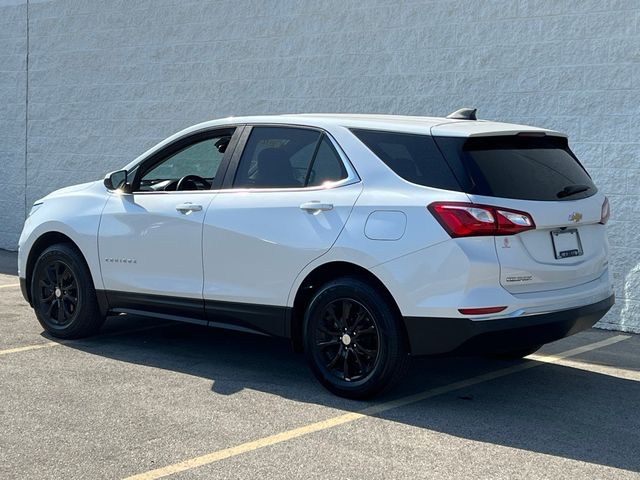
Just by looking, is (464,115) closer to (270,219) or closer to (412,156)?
(412,156)

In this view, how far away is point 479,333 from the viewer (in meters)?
5.70

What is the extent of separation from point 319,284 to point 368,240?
1.89 feet

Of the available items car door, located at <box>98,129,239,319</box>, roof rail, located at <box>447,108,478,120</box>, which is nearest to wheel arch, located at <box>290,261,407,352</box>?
car door, located at <box>98,129,239,319</box>

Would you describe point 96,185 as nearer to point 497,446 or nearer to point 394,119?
point 394,119

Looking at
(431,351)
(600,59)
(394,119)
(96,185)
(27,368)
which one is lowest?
(27,368)

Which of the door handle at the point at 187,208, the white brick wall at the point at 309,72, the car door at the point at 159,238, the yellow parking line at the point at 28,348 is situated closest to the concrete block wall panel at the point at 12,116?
the white brick wall at the point at 309,72

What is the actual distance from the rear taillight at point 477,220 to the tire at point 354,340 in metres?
0.65

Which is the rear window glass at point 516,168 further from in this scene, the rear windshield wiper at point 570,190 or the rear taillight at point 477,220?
the rear taillight at point 477,220

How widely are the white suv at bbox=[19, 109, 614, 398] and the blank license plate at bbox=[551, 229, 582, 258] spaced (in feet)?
0.04

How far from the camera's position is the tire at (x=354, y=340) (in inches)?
235

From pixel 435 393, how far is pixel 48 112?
8.84 meters

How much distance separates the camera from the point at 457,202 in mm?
5754

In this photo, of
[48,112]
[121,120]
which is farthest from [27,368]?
[48,112]

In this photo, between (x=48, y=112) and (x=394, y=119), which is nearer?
(x=394, y=119)
